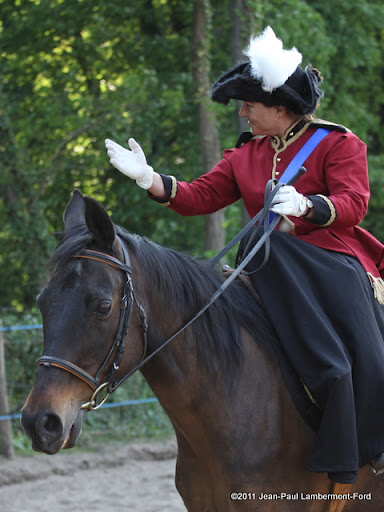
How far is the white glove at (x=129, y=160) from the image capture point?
9.93ft

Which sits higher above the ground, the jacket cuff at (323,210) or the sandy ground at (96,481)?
the jacket cuff at (323,210)

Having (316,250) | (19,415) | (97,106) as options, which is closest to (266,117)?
(316,250)

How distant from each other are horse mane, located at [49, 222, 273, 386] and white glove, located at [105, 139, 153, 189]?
0.34m

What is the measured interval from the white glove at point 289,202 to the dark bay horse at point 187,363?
1.44 ft

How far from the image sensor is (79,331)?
2422 mm

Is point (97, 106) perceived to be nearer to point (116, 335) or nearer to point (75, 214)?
point (75, 214)

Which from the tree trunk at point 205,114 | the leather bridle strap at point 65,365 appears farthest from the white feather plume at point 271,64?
the tree trunk at point 205,114

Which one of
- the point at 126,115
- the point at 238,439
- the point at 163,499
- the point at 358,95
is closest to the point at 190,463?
the point at 238,439

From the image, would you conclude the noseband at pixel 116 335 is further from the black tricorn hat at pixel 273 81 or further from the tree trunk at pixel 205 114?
the tree trunk at pixel 205 114

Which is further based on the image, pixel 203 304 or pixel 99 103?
pixel 99 103

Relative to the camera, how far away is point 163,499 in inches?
225

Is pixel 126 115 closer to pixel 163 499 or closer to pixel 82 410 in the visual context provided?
pixel 163 499

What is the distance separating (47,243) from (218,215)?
2552mm

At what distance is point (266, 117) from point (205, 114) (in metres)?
7.61
